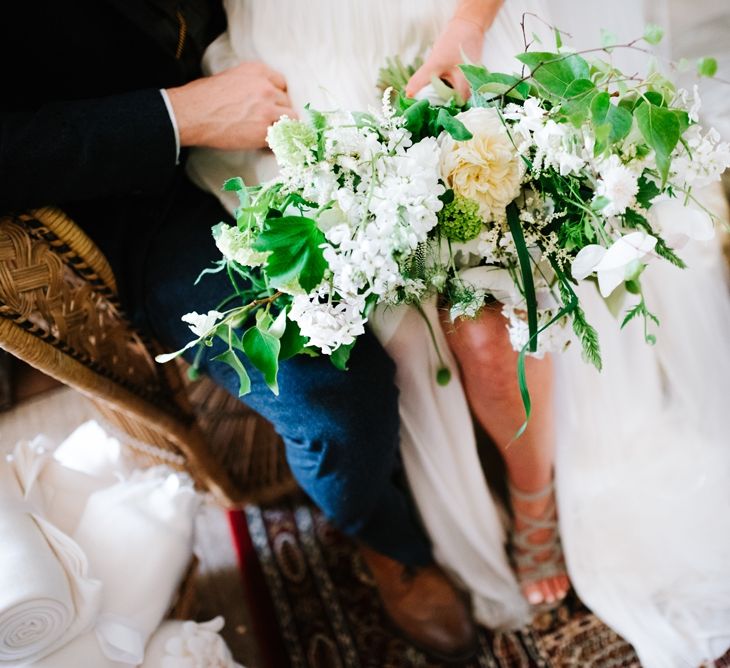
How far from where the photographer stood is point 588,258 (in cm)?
55

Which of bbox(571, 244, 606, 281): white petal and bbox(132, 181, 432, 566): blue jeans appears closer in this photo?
bbox(571, 244, 606, 281): white petal

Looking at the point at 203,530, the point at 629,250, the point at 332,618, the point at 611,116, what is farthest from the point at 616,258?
the point at 203,530

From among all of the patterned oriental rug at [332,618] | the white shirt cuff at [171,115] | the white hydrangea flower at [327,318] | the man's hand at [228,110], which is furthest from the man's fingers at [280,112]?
the patterned oriental rug at [332,618]

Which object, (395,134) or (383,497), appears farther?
(383,497)

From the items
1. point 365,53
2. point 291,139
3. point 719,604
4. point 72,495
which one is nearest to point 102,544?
point 72,495

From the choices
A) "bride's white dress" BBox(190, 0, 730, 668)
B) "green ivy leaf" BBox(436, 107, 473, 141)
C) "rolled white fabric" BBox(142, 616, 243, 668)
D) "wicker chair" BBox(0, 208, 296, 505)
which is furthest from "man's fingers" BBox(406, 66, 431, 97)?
"rolled white fabric" BBox(142, 616, 243, 668)

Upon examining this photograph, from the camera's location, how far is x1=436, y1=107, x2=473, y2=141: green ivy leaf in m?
0.54

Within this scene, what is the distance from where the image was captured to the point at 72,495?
36.3 inches

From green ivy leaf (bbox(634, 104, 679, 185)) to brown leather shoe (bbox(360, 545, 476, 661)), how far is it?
0.82 m

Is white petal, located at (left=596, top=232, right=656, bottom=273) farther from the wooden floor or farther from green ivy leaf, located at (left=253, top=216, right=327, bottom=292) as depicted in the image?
the wooden floor

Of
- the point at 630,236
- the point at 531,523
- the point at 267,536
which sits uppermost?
the point at 630,236

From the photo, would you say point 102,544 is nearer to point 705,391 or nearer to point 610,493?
point 610,493

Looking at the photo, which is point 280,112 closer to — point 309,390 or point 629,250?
point 309,390

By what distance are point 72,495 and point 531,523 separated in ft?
2.38
